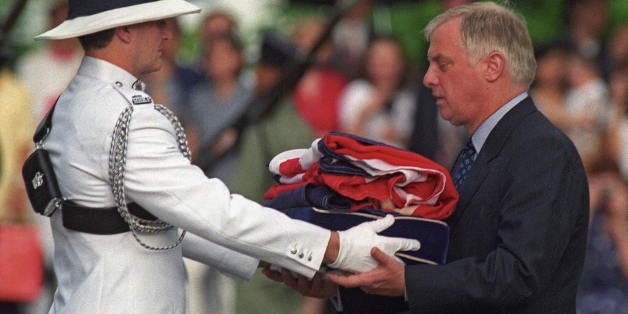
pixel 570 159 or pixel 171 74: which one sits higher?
pixel 570 159

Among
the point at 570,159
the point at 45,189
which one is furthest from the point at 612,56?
the point at 45,189

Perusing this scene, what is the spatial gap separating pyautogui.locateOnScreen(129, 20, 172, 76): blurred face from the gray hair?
106cm

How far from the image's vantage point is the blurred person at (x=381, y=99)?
9.35 meters

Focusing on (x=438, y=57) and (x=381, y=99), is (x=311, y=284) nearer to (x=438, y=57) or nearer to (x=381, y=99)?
(x=438, y=57)

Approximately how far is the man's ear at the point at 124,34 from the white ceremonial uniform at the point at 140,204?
10 centimetres

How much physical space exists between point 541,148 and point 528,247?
0.35 metres

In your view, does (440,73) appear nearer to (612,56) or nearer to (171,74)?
(612,56)

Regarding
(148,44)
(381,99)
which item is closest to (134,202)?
(148,44)

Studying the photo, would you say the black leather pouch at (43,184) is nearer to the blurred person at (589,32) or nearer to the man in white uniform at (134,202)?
the man in white uniform at (134,202)

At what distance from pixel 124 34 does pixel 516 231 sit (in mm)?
1501

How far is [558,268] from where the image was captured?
508cm

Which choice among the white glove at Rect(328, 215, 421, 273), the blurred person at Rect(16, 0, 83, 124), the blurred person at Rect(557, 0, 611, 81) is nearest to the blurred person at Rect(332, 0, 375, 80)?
the blurred person at Rect(557, 0, 611, 81)

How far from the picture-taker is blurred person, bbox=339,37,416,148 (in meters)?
9.35

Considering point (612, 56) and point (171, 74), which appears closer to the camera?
point (612, 56)
